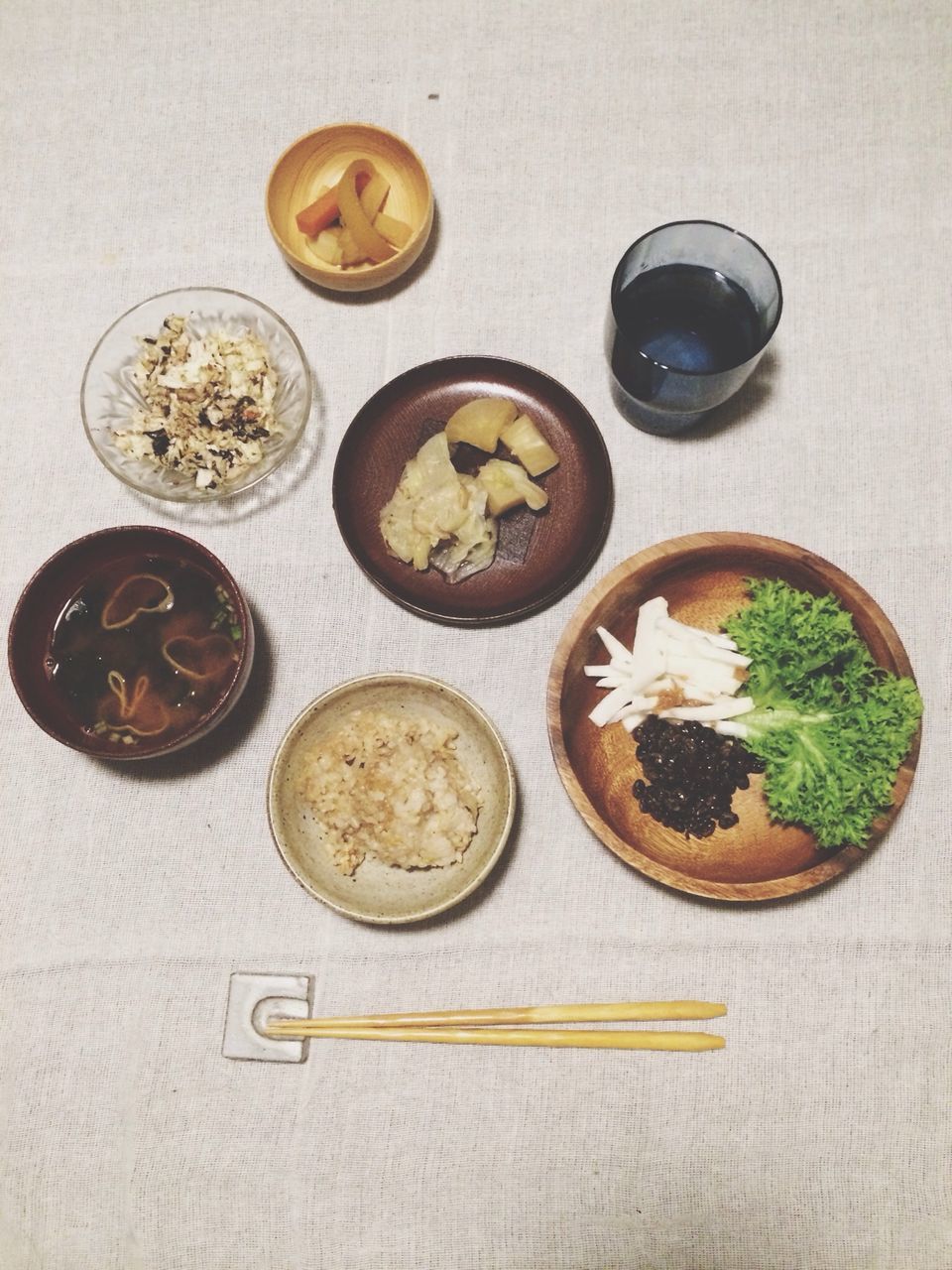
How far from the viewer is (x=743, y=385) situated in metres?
1.94

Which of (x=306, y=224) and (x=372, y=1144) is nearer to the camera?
(x=372, y=1144)

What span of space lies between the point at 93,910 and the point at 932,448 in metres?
2.09

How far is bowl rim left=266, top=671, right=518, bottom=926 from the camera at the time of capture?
1639mm

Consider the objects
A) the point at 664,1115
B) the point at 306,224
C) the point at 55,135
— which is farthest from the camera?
the point at 55,135

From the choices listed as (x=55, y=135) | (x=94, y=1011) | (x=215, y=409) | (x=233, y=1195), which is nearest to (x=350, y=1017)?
(x=233, y=1195)

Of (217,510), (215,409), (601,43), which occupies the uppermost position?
(601,43)

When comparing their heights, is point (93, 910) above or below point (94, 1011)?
above

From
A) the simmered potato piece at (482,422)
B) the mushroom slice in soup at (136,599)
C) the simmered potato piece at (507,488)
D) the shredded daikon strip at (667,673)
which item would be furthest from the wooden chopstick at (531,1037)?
the simmered potato piece at (482,422)

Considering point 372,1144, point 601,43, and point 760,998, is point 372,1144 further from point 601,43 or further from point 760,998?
point 601,43

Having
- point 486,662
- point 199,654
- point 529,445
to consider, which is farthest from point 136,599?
point 529,445

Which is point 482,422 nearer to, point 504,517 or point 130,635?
point 504,517

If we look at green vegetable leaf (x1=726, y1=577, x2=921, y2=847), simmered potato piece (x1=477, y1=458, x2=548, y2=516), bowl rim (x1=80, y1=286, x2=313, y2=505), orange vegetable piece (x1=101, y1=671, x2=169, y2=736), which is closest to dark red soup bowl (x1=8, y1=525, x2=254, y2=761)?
orange vegetable piece (x1=101, y1=671, x2=169, y2=736)

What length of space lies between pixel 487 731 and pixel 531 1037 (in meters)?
0.62

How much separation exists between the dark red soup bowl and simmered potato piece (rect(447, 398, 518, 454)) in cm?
57
